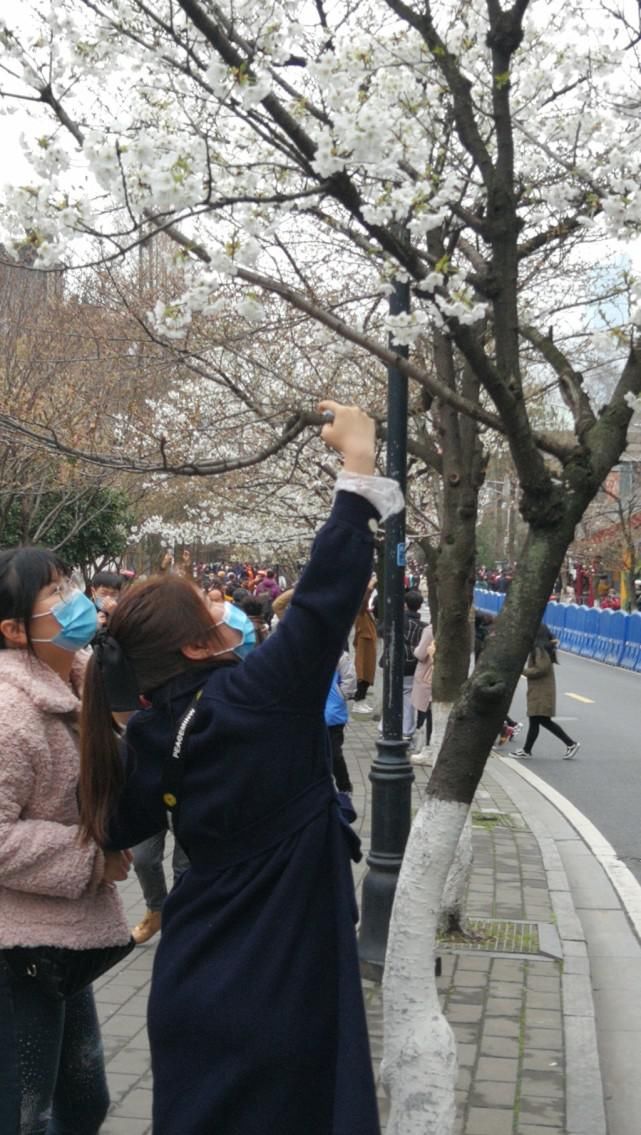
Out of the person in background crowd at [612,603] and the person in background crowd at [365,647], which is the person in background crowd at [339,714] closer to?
the person in background crowd at [365,647]

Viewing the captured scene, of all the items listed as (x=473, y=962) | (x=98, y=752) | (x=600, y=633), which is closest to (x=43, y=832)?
(x=98, y=752)

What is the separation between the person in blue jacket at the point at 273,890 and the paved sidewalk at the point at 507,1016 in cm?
227

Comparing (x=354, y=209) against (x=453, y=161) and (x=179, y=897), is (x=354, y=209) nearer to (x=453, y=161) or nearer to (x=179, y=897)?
(x=179, y=897)

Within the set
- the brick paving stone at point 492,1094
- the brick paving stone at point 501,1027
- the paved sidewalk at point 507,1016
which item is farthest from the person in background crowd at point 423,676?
the brick paving stone at point 492,1094

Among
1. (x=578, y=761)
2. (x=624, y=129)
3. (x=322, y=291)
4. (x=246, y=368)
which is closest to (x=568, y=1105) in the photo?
(x=624, y=129)

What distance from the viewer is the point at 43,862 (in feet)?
10.2

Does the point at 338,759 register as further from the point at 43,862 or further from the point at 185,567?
the point at 43,862

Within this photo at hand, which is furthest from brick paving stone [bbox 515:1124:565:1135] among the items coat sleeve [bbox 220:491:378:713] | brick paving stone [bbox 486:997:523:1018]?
coat sleeve [bbox 220:491:378:713]

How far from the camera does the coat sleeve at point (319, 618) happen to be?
2.54m

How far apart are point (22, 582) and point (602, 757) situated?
13.3m

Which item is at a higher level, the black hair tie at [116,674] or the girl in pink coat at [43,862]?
the black hair tie at [116,674]

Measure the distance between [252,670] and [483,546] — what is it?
75.3 meters

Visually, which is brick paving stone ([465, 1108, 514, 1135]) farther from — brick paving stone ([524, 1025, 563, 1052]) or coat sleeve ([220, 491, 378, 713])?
coat sleeve ([220, 491, 378, 713])

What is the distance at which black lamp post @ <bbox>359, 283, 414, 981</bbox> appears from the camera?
686 cm
